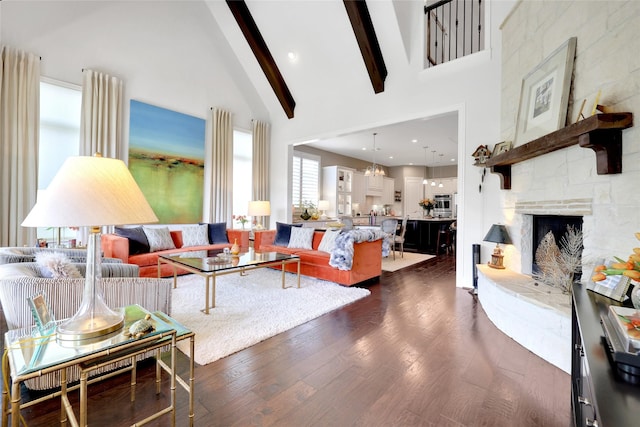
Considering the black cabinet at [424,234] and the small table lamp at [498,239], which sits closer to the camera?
the small table lamp at [498,239]

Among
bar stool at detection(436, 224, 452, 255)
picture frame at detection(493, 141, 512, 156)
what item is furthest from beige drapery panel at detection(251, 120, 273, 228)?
picture frame at detection(493, 141, 512, 156)

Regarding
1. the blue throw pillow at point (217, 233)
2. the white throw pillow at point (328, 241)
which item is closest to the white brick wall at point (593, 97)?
the white throw pillow at point (328, 241)

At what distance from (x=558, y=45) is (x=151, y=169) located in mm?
5814

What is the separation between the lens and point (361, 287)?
4.24 metres

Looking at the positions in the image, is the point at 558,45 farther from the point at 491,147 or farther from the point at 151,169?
the point at 151,169

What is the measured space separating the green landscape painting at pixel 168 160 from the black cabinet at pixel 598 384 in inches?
221

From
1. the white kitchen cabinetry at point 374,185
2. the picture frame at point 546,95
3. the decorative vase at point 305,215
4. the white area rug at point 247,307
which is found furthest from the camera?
the white kitchen cabinetry at point 374,185

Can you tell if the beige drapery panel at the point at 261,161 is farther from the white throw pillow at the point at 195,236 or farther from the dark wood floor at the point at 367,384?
the dark wood floor at the point at 367,384

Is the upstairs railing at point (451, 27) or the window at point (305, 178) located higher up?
the upstairs railing at point (451, 27)

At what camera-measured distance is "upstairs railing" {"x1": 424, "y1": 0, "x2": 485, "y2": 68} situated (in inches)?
187

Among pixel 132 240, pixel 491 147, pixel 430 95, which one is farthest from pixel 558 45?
pixel 132 240

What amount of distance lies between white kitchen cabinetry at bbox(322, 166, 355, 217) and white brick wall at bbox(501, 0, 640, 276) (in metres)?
6.10

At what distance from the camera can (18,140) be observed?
3.84m

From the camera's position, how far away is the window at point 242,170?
266 inches
